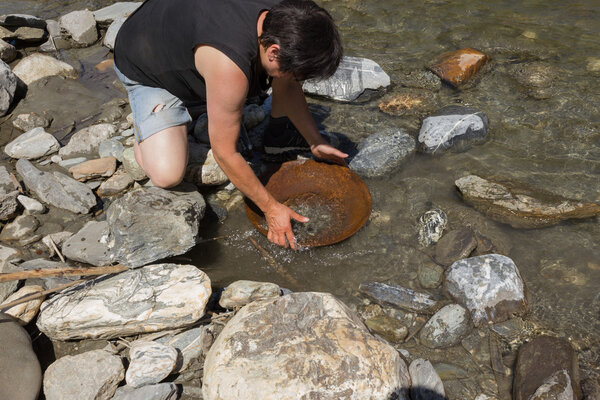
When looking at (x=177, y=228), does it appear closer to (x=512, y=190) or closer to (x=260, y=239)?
(x=260, y=239)

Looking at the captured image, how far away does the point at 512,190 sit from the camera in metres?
3.38

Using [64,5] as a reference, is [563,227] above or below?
below

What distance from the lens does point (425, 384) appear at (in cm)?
234

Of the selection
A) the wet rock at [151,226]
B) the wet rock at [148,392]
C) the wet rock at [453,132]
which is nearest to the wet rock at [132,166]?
the wet rock at [151,226]

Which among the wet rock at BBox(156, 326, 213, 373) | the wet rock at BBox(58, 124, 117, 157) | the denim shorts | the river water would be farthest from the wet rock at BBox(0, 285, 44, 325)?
the wet rock at BBox(58, 124, 117, 157)

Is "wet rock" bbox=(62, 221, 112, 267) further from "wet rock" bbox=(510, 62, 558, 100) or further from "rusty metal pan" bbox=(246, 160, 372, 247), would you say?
"wet rock" bbox=(510, 62, 558, 100)

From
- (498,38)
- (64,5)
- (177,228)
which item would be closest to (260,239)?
(177,228)

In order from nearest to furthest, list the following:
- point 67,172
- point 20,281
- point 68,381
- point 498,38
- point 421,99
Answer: point 68,381
point 20,281
point 67,172
point 421,99
point 498,38

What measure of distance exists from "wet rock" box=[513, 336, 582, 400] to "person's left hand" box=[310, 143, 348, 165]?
175 cm

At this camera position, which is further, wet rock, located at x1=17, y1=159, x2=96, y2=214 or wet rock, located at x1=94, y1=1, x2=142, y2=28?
wet rock, located at x1=94, y1=1, x2=142, y2=28

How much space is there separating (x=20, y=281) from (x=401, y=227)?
253cm

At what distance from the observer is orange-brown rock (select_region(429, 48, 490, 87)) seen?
4543 millimetres

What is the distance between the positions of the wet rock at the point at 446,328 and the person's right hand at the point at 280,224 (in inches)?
38.0

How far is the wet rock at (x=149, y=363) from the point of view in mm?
2387
